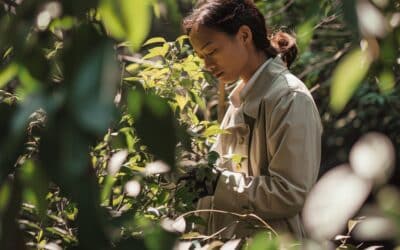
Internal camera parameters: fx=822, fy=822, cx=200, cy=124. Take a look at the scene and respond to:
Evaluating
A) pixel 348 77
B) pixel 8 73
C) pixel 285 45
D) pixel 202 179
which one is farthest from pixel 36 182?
pixel 285 45

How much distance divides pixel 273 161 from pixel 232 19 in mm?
411

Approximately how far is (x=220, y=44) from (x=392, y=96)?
2973mm

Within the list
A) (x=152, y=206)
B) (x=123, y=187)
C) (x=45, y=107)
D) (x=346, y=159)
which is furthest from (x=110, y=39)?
(x=346, y=159)

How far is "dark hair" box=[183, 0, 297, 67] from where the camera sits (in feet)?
6.88

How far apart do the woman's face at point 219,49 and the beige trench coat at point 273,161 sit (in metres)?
0.08

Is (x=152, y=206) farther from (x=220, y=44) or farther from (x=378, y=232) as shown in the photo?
(x=378, y=232)

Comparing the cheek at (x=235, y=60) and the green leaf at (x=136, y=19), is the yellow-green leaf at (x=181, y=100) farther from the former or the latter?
the green leaf at (x=136, y=19)

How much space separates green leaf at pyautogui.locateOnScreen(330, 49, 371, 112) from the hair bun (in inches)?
65.2

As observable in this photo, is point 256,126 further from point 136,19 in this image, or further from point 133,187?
point 136,19

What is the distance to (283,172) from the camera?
1.97m

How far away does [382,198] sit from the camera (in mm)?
714

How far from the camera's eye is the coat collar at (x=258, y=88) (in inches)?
83.5

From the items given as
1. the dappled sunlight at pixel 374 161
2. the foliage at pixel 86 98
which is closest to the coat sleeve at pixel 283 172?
the foliage at pixel 86 98

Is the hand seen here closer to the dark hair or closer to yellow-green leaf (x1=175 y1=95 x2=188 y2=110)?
yellow-green leaf (x1=175 y1=95 x2=188 y2=110)
